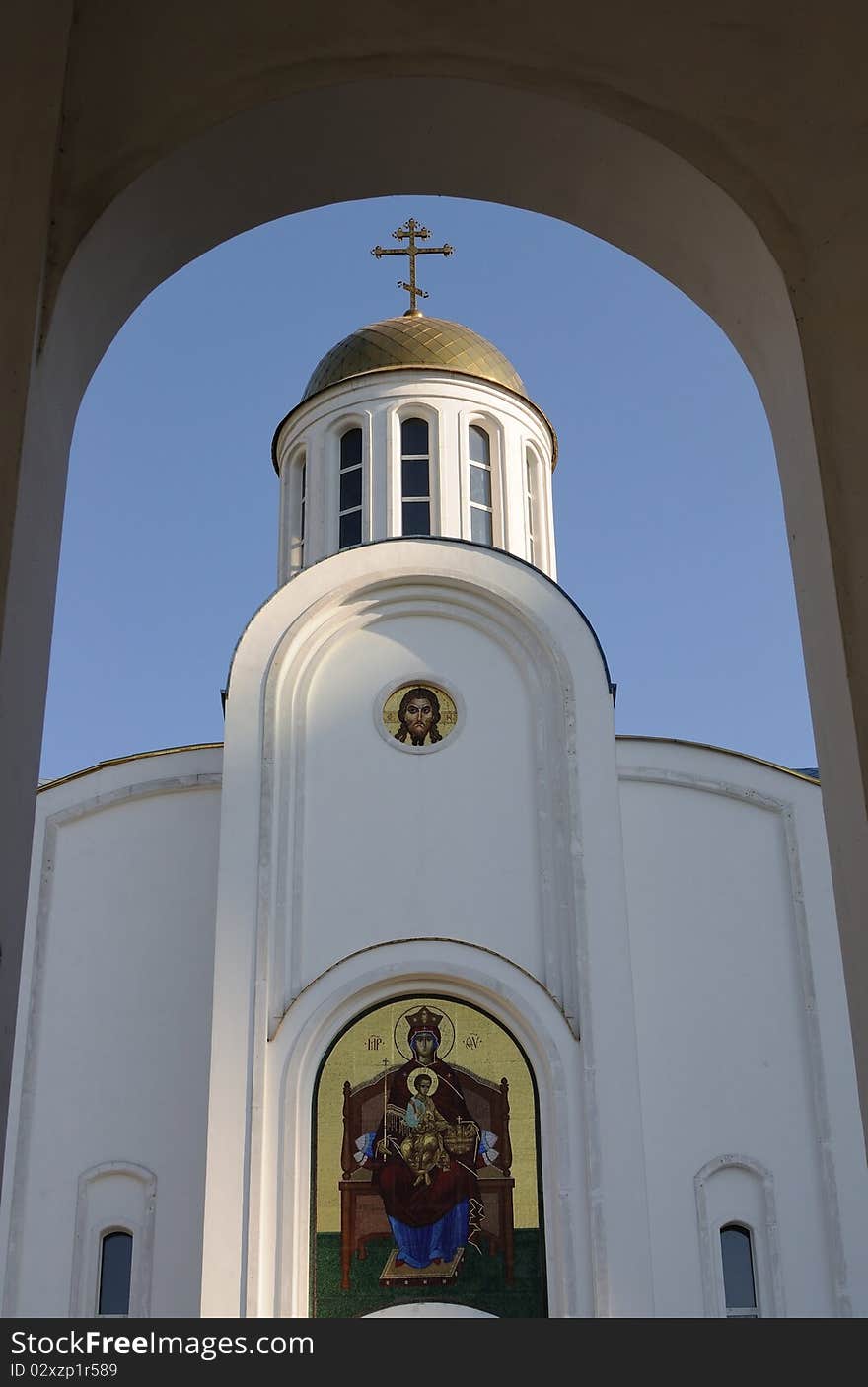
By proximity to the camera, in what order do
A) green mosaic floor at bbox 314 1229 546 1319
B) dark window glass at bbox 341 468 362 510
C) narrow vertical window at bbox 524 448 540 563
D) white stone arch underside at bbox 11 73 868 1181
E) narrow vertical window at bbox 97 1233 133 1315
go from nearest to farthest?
white stone arch underside at bbox 11 73 868 1181
green mosaic floor at bbox 314 1229 546 1319
narrow vertical window at bbox 97 1233 133 1315
dark window glass at bbox 341 468 362 510
narrow vertical window at bbox 524 448 540 563

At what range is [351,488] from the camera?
13.3 meters

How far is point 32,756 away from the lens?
1.92 m

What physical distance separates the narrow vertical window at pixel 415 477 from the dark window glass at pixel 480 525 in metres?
0.45

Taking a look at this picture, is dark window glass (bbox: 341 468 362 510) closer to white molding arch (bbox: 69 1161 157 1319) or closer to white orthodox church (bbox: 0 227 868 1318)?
white orthodox church (bbox: 0 227 868 1318)

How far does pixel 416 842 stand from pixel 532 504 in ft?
15.7

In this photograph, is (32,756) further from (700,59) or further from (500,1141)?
(500,1141)

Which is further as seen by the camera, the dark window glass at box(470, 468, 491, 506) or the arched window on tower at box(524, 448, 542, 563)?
the arched window on tower at box(524, 448, 542, 563)

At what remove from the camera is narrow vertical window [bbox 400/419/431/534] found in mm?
12805

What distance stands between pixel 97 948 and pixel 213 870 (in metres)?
1.06

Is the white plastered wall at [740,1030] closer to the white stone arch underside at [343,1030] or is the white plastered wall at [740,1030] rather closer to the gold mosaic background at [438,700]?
the white stone arch underside at [343,1030]

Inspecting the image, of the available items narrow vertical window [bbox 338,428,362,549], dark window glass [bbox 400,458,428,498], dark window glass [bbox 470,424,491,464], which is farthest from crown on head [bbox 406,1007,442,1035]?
dark window glass [bbox 470,424,491,464]

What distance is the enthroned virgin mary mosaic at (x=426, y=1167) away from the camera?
898cm

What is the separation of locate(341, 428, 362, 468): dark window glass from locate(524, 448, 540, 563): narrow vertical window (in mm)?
1648
